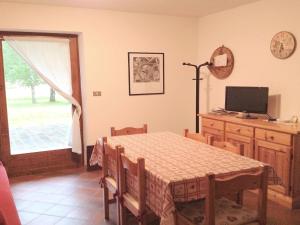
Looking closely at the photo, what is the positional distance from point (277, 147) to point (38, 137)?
3339mm

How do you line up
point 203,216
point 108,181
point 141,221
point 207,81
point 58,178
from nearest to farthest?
point 203,216 < point 141,221 < point 108,181 < point 58,178 < point 207,81

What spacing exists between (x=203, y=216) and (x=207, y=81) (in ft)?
10.7

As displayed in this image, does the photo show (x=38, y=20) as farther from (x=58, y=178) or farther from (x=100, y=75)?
(x=58, y=178)

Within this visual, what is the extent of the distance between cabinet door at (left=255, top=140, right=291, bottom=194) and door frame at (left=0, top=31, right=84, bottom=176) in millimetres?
2657

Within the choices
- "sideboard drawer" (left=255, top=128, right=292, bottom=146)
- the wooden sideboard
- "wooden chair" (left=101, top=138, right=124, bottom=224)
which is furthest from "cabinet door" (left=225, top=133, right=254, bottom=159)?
"wooden chair" (left=101, top=138, right=124, bottom=224)

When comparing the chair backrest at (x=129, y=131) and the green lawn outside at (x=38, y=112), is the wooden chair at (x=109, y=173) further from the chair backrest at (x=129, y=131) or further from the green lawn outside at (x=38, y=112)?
the green lawn outside at (x=38, y=112)

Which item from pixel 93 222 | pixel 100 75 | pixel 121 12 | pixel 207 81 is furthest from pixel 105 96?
pixel 93 222

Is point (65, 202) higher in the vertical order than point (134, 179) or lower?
lower

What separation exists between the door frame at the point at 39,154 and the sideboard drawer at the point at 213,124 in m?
1.91

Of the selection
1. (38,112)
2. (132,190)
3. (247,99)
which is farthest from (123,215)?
(38,112)

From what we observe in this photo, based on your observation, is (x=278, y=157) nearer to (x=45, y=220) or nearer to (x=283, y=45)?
(x=283, y=45)

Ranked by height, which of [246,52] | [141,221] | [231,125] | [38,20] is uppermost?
[38,20]

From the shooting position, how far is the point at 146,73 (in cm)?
474

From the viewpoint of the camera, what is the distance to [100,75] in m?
4.42
